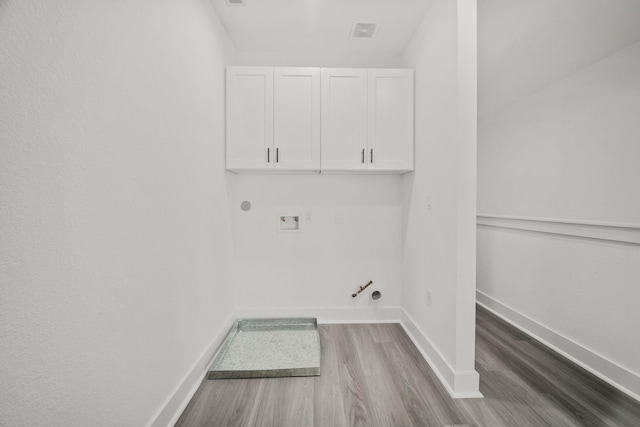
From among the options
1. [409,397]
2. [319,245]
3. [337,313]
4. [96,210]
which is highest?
[96,210]

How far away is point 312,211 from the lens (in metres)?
2.66

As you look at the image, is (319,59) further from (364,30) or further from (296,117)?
(296,117)

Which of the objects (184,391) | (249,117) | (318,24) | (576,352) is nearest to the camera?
(184,391)

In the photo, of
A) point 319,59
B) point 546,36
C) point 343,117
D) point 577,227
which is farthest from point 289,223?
point 546,36

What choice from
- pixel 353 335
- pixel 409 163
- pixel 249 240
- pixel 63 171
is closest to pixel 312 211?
pixel 249 240

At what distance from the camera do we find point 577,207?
2023 millimetres

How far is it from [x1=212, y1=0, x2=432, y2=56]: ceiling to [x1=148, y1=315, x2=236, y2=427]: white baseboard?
99.3 inches

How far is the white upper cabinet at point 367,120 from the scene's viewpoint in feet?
7.66

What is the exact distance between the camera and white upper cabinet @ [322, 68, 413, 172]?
2.34m

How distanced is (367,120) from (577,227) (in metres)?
1.80

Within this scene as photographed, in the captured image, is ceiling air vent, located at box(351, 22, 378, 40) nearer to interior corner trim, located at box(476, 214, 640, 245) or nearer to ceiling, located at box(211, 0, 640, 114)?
ceiling, located at box(211, 0, 640, 114)

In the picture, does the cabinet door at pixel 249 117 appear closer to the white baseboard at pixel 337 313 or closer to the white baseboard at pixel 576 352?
the white baseboard at pixel 337 313

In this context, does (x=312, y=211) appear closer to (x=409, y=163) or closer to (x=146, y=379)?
(x=409, y=163)

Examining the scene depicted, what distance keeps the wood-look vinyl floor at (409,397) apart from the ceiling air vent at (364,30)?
2.64 m
